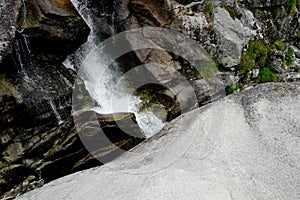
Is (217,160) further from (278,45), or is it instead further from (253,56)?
(278,45)

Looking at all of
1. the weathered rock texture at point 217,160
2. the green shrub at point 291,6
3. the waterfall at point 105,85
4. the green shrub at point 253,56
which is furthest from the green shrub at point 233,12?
the weathered rock texture at point 217,160

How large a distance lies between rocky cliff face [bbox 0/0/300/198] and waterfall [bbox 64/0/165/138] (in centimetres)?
6

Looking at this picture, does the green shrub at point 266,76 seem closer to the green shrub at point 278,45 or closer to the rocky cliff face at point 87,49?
the rocky cliff face at point 87,49

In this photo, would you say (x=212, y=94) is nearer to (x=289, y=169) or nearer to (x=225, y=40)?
(x=225, y=40)

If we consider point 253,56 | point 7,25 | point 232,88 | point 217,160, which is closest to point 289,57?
point 253,56

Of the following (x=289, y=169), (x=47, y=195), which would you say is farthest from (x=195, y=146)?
(x=47, y=195)

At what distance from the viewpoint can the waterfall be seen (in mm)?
7004

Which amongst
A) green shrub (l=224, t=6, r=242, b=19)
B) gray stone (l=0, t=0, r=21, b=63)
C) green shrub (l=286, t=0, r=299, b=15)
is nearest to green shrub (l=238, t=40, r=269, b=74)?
green shrub (l=224, t=6, r=242, b=19)

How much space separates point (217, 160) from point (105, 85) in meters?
4.57

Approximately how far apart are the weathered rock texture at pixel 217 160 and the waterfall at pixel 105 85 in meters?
3.10

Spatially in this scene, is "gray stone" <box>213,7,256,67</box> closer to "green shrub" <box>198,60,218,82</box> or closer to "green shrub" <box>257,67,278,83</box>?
"green shrub" <box>198,60,218,82</box>

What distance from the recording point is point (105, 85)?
7.41 meters

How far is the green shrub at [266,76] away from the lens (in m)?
9.22

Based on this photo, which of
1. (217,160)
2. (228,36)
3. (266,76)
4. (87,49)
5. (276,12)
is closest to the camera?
(217,160)
